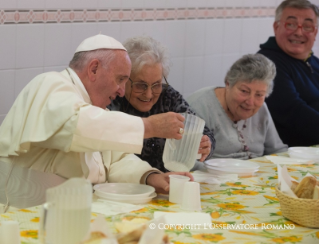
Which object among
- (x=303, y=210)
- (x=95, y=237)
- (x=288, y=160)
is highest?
(x=95, y=237)

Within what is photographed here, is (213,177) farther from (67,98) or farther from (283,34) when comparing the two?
(283,34)

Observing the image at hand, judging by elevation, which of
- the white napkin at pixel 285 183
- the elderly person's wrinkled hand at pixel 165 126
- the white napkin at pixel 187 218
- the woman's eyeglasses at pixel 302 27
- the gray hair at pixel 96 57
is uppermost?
the woman's eyeglasses at pixel 302 27

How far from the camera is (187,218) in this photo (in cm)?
233

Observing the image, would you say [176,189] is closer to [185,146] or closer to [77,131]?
[185,146]

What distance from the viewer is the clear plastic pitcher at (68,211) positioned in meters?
1.77

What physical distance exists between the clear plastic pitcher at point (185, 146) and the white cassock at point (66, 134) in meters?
0.17

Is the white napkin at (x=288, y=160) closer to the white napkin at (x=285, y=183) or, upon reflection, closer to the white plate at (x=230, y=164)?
the white plate at (x=230, y=164)

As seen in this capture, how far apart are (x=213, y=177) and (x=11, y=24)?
1.67m

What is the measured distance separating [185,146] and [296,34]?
2977 millimetres

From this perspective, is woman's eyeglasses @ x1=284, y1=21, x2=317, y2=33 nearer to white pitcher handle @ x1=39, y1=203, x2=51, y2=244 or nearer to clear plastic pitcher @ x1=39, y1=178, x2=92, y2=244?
clear plastic pitcher @ x1=39, y1=178, x2=92, y2=244

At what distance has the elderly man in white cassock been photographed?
2416 mm
